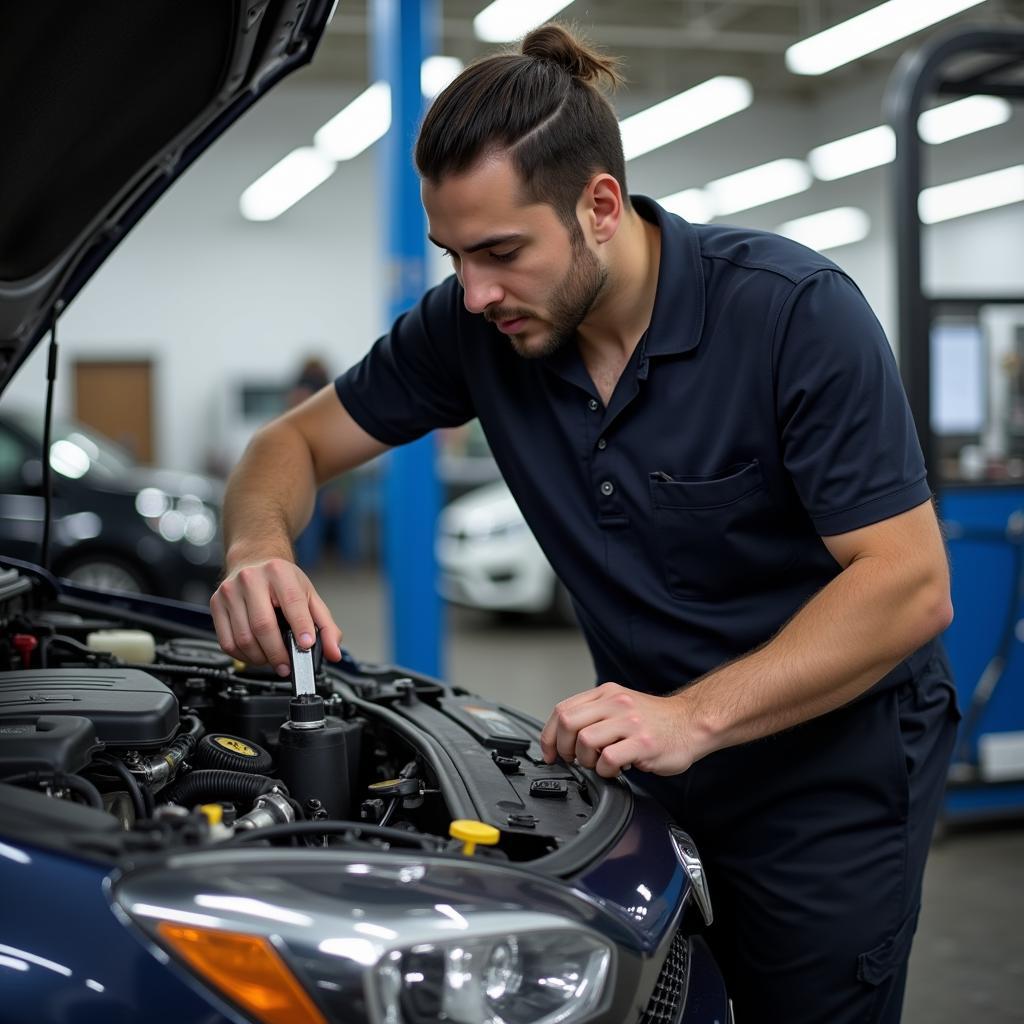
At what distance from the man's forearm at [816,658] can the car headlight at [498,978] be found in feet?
1.18

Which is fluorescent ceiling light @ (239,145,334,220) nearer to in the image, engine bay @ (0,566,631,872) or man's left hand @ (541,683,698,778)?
engine bay @ (0,566,631,872)

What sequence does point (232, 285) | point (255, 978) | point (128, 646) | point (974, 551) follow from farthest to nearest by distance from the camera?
point (232, 285) < point (974, 551) < point (128, 646) < point (255, 978)

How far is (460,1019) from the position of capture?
0.95 metres

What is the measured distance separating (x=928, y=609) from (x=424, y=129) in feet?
2.74

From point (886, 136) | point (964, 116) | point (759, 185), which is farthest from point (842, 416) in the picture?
point (759, 185)

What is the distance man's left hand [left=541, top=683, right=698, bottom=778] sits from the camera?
1276mm

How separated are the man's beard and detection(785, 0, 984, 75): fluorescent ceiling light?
23.6 feet

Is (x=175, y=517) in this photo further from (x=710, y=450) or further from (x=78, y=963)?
(x=78, y=963)

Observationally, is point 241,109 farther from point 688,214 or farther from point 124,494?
point 688,214

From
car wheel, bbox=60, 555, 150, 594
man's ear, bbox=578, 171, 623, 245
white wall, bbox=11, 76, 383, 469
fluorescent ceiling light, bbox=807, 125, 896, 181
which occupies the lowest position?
car wheel, bbox=60, 555, 150, 594

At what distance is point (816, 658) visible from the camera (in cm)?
134

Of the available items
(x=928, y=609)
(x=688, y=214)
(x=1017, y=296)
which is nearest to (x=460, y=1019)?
(x=928, y=609)

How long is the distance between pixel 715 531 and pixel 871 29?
7.61m

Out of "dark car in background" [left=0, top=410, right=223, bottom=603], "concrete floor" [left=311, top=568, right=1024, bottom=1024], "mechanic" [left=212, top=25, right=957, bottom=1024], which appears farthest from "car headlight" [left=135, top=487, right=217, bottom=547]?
"mechanic" [left=212, top=25, right=957, bottom=1024]
